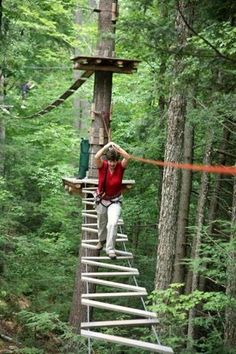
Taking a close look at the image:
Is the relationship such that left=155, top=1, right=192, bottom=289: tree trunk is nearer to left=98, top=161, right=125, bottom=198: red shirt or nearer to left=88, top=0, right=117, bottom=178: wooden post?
left=98, top=161, right=125, bottom=198: red shirt

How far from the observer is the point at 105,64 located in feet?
24.8

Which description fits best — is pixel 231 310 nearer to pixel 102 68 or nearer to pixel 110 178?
pixel 110 178

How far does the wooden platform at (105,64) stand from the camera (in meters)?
7.36

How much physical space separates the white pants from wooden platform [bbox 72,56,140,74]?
262 centimetres

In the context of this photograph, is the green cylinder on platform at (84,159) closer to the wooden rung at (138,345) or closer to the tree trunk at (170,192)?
the tree trunk at (170,192)

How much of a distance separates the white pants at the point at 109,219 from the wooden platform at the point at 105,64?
8.59 feet

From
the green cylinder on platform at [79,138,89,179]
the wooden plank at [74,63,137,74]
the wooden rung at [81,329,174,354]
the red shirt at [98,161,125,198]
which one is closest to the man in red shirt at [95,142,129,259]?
the red shirt at [98,161,125,198]

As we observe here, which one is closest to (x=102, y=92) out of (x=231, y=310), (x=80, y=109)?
(x=231, y=310)

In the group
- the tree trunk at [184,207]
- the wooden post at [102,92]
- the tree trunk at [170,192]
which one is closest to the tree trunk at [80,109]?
the wooden post at [102,92]

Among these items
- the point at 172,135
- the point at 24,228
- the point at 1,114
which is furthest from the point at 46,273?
the point at 172,135

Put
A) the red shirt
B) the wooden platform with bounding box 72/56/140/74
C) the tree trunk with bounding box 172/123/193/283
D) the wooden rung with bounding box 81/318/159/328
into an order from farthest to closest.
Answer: the tree trunk with bounding box 172/123/193/283 < the wooden platform with bounding box 72/56/140/74 < the red shirt < the wooden rung with bounding box 81/318/159/328

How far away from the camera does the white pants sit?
5.67 m

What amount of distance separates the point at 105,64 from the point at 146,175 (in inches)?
146

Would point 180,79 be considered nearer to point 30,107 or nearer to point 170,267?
point 170,267
